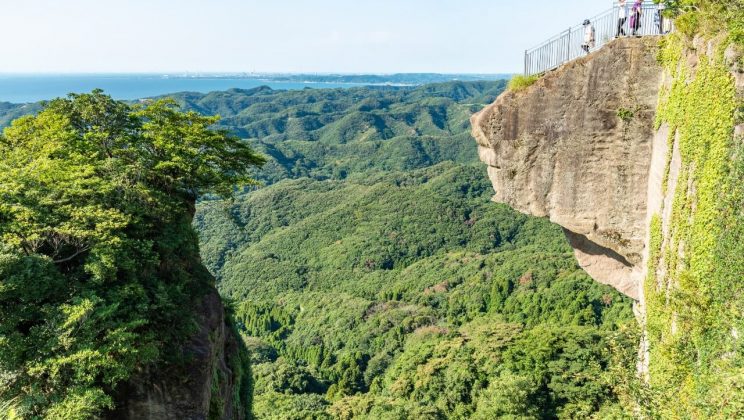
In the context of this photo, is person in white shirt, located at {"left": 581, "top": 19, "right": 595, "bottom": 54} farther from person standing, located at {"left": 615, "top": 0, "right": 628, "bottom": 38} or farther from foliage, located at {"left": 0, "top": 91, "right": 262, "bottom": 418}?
foliage, located at {"left": 0, "top": 91, "right": 262, "bottom": 418}

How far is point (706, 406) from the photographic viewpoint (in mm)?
8719

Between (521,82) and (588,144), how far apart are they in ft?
9.06

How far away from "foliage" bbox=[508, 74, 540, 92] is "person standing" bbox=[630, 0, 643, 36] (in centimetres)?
279

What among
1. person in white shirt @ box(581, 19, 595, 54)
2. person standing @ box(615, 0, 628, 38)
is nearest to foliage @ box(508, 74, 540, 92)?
person in white shirt @ box(581, 19, 595, 54)

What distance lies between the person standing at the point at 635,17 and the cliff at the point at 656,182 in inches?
23.3

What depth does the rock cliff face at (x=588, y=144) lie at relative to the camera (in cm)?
1425

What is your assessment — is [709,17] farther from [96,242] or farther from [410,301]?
[410,301]

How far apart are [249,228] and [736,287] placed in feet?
408

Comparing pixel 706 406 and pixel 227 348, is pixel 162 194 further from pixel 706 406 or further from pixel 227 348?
pixel 706 406

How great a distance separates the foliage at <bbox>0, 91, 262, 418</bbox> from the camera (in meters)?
12.0

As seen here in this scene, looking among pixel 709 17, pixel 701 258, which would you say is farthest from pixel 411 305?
pixel 709 17

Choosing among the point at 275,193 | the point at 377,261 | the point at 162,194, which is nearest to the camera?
the point at 162,194

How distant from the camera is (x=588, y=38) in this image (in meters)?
15.1

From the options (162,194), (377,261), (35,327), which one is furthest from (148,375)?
(377,261)
